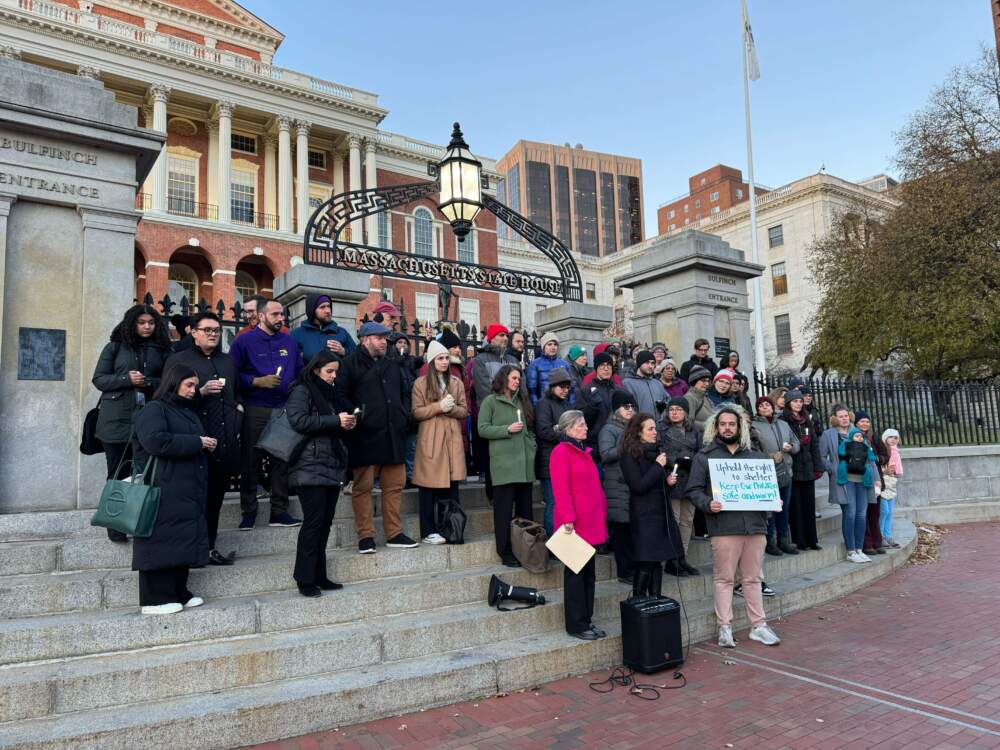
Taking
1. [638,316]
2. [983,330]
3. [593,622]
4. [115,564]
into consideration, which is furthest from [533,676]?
[983,330]

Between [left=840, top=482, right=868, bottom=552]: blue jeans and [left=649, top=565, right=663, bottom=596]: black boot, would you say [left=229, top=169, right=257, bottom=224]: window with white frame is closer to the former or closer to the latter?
[left=840, top=482, right=868, bottom=552]: blue jeans

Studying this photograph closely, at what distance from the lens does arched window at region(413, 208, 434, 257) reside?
1693 inches

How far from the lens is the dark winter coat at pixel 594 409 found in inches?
264

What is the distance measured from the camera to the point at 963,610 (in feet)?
22.0

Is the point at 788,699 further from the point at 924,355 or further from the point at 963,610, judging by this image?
the point at 924,355

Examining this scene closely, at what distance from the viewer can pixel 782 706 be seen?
4.41m

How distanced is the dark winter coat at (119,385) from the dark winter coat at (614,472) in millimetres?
3916

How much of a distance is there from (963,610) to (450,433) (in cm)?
566

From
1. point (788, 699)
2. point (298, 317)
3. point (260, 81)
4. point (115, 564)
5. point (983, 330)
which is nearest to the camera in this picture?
point (788, 699)

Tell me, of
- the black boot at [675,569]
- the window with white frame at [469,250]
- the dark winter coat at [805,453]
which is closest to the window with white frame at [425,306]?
the window with white frame at [469,250]

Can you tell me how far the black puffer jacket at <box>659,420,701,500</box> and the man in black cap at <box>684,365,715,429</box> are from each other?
67 cm

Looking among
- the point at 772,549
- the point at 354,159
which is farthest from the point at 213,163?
the point at 772,549

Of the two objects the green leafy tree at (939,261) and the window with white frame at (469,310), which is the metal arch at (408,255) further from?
the window with white frame at (469,310)

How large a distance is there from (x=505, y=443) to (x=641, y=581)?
66.7 inches
